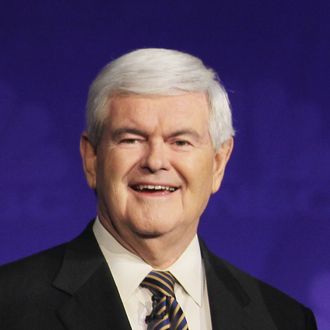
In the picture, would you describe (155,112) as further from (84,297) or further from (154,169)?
(84,297)

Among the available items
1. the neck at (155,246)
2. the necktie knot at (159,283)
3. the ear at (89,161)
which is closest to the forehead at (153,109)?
the ear at (89,161)

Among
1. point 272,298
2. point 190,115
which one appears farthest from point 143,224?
point 272,298

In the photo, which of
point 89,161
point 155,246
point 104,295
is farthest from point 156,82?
point 104,295

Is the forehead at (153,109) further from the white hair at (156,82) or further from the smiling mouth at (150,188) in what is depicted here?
the smiling mouth at (150,188)

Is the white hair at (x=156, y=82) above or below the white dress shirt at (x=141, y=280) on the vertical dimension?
above

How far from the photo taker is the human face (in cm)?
213

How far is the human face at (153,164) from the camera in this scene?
213 cm

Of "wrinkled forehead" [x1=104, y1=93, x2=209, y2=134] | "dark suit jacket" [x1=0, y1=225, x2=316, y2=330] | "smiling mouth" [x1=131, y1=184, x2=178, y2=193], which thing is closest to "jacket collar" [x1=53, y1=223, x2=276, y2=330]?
"dark suit jacket" [x1=0, y1=225, x2=316, y2=330]

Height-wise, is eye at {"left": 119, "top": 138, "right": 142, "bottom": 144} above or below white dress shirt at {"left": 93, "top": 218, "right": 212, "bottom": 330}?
above

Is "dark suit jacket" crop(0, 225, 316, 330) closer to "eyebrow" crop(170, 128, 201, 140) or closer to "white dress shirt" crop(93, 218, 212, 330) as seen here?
"white dress shirt" crop(93, 218, 212, 330)

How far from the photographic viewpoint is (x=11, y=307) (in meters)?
2.10

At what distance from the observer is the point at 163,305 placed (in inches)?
84.9

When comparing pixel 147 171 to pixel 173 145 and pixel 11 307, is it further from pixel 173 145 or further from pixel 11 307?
pixel 11 307

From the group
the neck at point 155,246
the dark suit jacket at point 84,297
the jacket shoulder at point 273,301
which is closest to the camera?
the dark suit jacket at point 84,297
